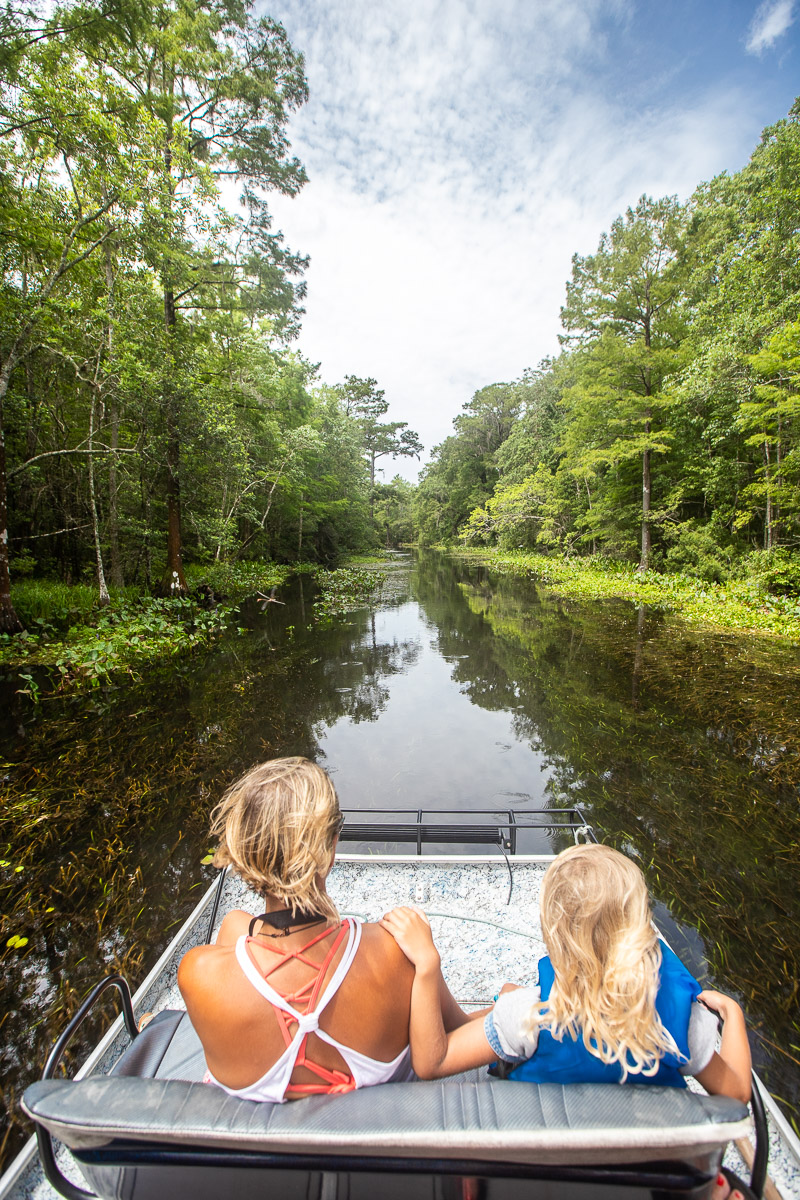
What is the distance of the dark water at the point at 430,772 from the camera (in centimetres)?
279

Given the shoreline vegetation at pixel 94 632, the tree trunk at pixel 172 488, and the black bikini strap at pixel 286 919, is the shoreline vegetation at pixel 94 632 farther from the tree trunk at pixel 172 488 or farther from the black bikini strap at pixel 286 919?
the black bikini strap at pixel 286 919

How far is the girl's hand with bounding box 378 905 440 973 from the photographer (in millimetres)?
1223

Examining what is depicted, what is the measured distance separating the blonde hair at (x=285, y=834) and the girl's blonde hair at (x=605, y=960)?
0.56 meters

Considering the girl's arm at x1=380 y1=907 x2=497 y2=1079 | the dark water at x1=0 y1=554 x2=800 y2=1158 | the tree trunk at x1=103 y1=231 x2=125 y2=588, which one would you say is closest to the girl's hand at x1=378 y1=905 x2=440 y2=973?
the girl's arm at x1=380 y1=907 x2=497 y2=1079

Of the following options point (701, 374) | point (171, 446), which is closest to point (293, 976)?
point (171, 446)

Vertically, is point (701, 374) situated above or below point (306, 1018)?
above

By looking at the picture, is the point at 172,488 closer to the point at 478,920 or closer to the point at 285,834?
the point at 478,920

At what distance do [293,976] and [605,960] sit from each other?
72 centimetres

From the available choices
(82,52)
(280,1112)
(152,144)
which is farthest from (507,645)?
(82,52)

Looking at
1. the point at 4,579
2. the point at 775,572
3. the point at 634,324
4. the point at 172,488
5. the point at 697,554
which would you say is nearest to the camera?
the point at 4,579

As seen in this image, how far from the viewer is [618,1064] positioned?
1126 mm

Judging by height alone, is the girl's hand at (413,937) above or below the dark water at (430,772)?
above

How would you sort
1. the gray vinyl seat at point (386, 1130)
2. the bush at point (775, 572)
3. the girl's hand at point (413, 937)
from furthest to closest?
the bush at point (775, 572) → the girl's hand at point (413, 937) → the gray vinyl seat at point (386, 1130)

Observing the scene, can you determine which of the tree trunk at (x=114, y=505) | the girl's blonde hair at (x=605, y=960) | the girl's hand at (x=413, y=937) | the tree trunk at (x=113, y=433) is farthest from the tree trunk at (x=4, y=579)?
the girl's blonde hair at (x=605, y=960)
